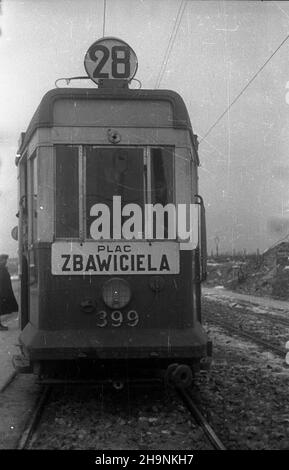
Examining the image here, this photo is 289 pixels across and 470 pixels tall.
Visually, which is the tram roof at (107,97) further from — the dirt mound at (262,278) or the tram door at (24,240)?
the dirt mound at (262,278)

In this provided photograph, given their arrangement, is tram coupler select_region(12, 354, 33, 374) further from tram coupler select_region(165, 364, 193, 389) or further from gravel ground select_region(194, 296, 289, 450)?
gravel ground select_region(194, 296, 289, 450)

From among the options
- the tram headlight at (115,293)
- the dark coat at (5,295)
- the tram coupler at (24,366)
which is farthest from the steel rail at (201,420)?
the dark coat at (5,295)

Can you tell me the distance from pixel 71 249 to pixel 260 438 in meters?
2.38

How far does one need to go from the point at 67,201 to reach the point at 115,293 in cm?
99

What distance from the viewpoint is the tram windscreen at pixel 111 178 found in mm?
5969

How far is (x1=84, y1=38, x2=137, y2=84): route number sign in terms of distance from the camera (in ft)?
22.4

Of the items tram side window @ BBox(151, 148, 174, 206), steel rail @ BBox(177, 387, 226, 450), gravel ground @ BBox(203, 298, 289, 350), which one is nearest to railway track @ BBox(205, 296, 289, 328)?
gravel ground @ BBox(203, 298, 289, 350)

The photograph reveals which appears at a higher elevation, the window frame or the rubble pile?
the window frame

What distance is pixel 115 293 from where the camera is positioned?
5910 mm

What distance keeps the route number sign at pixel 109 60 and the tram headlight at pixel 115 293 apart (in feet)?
7.59

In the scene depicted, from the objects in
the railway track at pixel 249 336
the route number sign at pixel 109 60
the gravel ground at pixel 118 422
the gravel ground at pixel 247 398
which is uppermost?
the route number sign at pixel 109 60

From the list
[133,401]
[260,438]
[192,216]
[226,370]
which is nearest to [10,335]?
[226,370]

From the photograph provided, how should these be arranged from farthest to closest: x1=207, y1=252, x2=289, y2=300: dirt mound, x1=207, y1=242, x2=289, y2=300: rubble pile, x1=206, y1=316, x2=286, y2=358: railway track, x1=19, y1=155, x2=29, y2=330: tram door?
x1=207, y1=242, x2=289, y2=300: rubble pile → x1=207, y1=252, x2=289, y2=300: dirt mound → x1=206, y1=316, x2=286, y2=358: railway track → x1=19, y1=155, x2=29, y2=330: tram door
